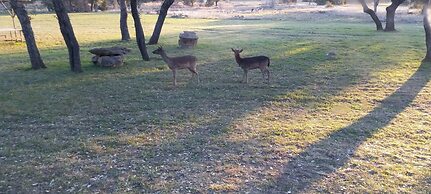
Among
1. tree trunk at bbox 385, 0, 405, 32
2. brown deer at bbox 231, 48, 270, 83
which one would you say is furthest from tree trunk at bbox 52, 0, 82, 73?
tree trunk at bbox 385, 0, 405, 32

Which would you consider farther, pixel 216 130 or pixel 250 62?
pixel 250 62

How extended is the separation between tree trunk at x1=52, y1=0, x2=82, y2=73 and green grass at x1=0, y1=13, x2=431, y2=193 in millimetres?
365

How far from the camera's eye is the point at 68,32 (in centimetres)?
1252

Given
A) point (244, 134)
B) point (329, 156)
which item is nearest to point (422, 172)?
point (329, 156)

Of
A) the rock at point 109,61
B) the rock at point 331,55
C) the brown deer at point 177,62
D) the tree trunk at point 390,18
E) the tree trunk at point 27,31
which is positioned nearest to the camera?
the brown deer at point 177,62

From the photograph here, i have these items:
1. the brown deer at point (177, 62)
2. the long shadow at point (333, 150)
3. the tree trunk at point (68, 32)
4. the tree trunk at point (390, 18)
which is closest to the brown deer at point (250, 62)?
the brown deer at point (177, 62)

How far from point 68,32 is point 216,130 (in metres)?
7.34

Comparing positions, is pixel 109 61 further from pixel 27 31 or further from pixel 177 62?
pixel 177 62

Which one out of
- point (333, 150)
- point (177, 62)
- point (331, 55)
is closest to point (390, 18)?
point (331, 55)

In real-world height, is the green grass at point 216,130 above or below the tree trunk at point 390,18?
below

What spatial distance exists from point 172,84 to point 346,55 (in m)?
8.66

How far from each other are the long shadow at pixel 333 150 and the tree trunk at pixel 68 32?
886cm

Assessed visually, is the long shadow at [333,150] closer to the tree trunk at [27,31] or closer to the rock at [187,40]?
the tree trunk at [27,31]

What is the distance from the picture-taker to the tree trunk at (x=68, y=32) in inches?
486
